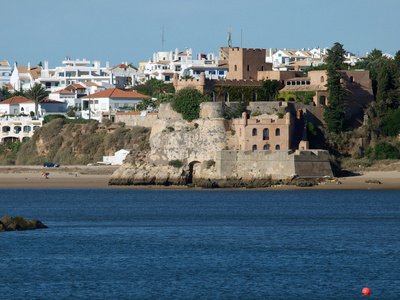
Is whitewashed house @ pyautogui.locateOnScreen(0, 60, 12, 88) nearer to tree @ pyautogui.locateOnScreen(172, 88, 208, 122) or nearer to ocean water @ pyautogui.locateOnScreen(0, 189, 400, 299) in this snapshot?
tree @ pyautogui.locateOnScreen(172, 88, 208, 122)

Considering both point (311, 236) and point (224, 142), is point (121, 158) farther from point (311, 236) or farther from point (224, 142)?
point (311, 236)

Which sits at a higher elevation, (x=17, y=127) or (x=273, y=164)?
(x=17, y=127)

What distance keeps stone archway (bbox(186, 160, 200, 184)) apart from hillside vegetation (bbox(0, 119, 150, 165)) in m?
10.3

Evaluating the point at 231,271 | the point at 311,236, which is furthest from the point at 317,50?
the point at 231,271

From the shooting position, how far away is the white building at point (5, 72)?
137 meters

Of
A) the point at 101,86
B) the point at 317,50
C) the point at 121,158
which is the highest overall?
the point at 317,50

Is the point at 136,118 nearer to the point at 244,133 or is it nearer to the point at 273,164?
the point at 244,133

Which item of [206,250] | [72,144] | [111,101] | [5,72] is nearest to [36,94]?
[111,101]

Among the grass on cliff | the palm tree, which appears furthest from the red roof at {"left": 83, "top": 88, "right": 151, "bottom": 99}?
the grass on cliff

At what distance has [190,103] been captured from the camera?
71750mm

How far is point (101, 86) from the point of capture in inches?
4387

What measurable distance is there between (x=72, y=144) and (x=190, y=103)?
19.3m

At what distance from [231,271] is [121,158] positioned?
46940 mm

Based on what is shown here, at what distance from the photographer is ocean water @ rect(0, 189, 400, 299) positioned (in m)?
30.3
